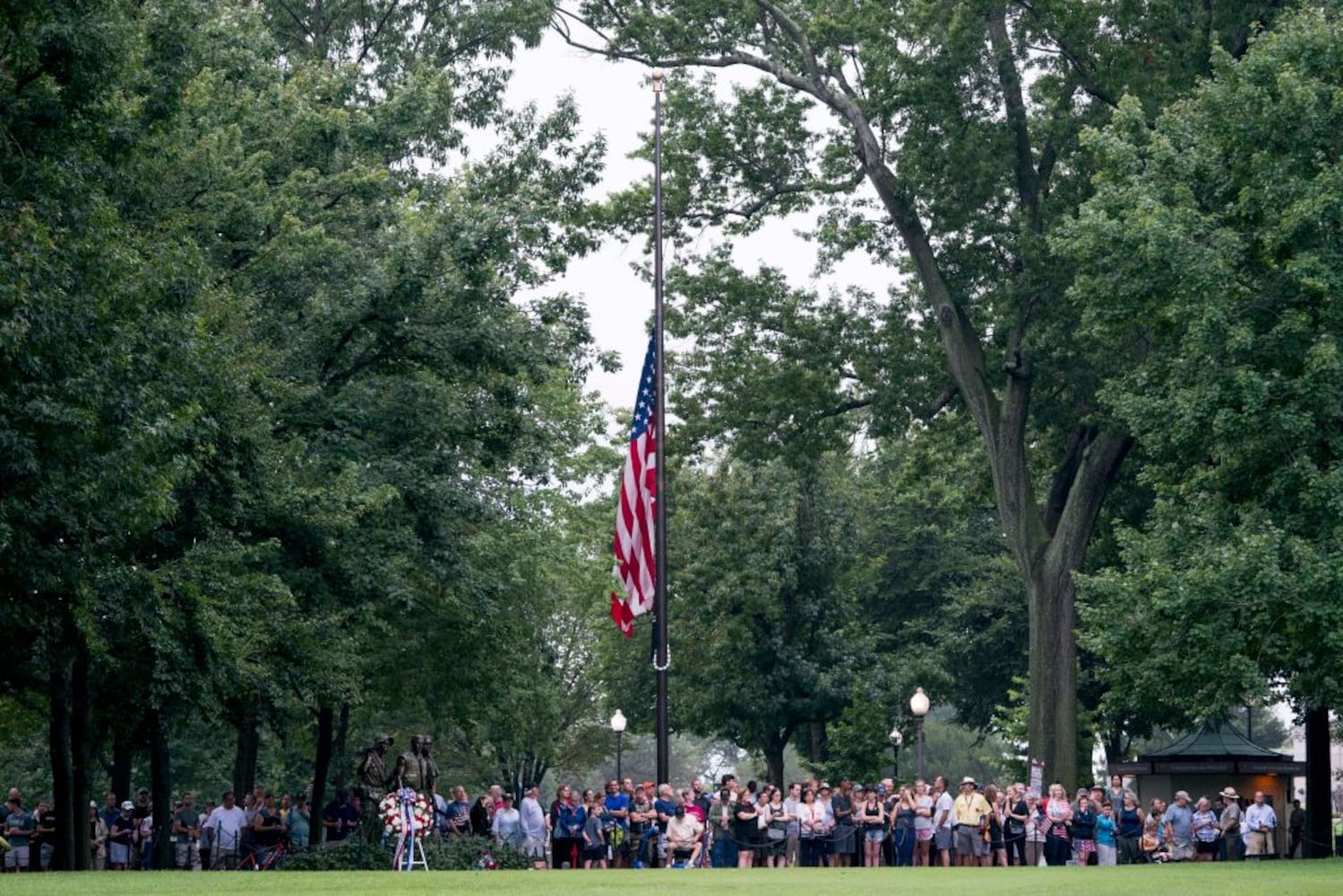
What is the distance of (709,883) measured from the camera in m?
19.2

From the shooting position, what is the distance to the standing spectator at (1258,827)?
31.8 meters

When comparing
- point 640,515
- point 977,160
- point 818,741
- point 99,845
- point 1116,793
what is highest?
point 977,160

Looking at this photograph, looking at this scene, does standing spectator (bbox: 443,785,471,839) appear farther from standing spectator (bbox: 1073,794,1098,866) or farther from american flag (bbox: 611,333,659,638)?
standing spectator (bbox: 1073,794,1098,866)

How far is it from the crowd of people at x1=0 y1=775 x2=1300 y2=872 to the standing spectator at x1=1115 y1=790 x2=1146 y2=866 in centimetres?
2

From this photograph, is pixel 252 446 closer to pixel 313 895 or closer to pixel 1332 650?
pixel 313 895

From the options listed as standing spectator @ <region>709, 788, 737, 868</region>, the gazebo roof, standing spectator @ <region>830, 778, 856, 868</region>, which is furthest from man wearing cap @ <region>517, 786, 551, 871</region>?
the gazebo roof

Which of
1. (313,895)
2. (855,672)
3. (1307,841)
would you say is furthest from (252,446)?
(855,672)

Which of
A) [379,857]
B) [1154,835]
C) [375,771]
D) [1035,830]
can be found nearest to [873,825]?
[1035,830]

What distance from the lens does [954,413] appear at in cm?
4016

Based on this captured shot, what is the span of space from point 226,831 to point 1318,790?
19.3 m

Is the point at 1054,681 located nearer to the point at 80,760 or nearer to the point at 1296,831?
the point at 1296,831

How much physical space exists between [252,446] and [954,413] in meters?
18.8

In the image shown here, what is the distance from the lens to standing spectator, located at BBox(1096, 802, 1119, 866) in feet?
95.9

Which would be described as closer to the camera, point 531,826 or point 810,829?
point 531,826
